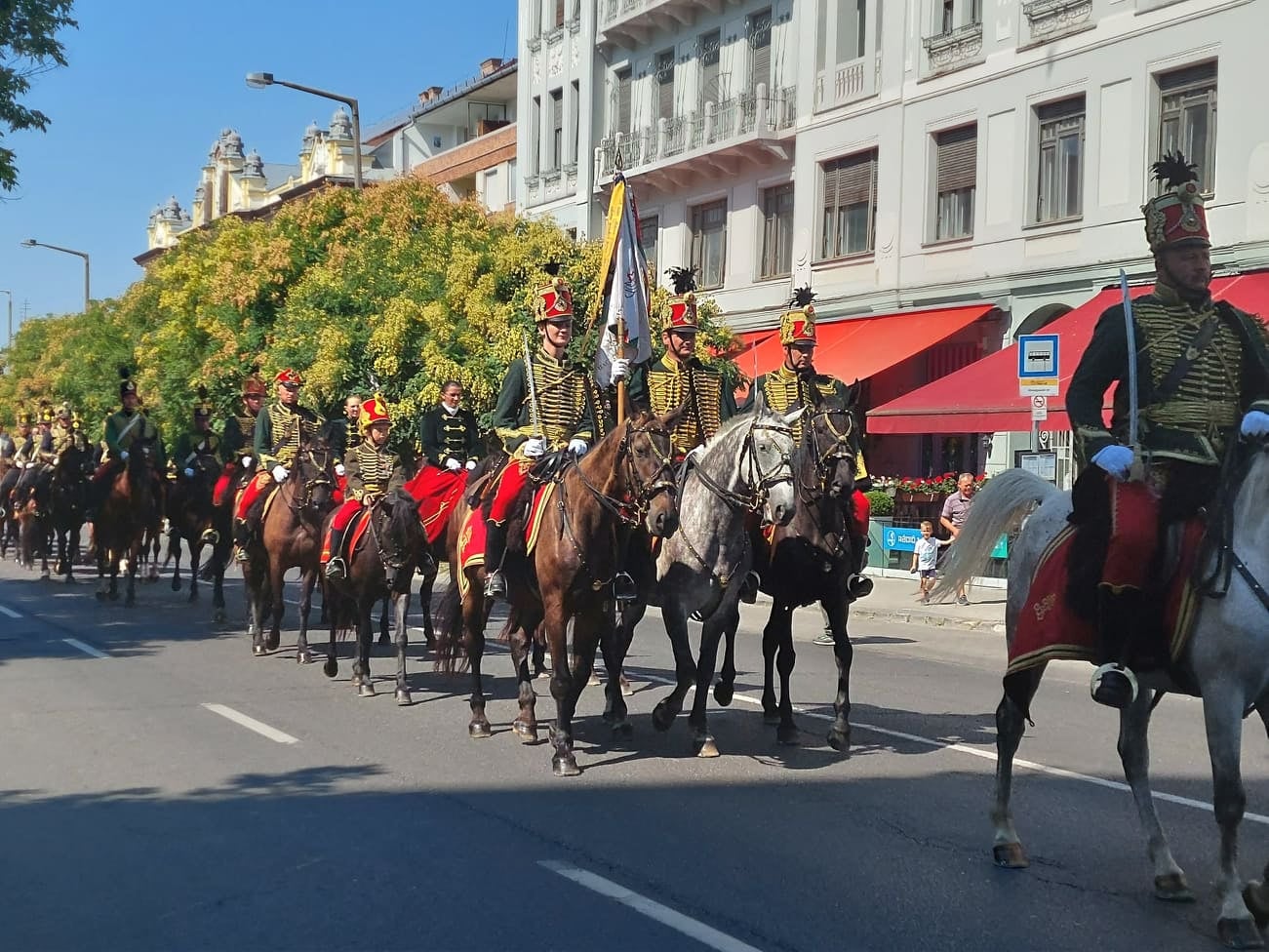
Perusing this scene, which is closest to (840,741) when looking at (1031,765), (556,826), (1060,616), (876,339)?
(1031,765)

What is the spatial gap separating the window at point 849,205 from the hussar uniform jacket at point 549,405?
19.6 meters

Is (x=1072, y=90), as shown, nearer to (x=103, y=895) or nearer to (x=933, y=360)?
(x=933, y=360)

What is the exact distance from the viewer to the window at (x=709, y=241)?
3459cm

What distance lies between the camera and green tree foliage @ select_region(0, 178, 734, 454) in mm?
27469

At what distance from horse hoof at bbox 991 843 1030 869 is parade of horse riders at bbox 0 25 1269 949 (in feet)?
0.04

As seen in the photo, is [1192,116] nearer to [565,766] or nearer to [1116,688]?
[565,766]

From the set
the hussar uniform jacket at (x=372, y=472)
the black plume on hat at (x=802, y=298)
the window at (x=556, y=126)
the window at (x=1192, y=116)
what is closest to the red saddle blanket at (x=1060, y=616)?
the black plume on hat at (x=802, y=298)

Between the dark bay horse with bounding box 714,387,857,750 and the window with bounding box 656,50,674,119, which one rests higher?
the window with bounding box 656,50,674,119

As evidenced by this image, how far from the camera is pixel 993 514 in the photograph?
794cm

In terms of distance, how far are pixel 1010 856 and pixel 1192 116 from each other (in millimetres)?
18753

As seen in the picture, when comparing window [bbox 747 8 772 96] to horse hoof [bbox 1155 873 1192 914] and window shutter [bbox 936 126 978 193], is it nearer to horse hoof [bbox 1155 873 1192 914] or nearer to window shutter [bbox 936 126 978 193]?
window shutter [bbox 936 126 978 193]

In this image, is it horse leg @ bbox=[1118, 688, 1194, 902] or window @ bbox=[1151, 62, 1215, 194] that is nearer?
horse leg @ bbox=[1118, 688, 1194, 902]

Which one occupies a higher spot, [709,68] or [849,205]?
[709,68]

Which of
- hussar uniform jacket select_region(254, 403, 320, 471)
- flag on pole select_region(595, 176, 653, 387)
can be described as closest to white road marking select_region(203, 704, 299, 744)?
flag on pole select_region(595, 176, 653, 387)
